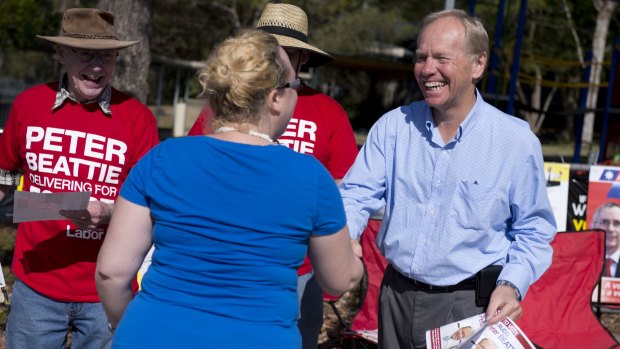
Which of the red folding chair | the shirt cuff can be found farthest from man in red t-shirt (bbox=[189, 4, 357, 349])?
the red folding chair

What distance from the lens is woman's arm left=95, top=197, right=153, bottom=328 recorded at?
2295 millimetres

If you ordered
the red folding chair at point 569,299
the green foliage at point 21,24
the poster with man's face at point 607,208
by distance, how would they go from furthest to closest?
the green foliage at point 21,24 < the poster with man's face at point 607,208 < the red folding chair at point 569,299

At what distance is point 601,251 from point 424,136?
12.8 ft

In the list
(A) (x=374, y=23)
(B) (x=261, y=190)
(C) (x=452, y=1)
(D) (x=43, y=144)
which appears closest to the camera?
(B) (x=261, y=190)

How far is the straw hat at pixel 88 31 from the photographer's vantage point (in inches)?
136

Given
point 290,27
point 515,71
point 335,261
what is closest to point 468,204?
point 335,261

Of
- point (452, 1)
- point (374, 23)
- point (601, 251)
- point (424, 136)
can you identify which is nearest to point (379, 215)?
point (601, 251)

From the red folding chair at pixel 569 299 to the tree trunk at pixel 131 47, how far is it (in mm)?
4017

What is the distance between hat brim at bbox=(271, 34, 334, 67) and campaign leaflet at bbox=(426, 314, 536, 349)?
1.48 m

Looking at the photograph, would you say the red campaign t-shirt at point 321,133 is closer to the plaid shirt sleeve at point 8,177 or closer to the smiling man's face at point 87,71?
the smiling man's face at point 87,71

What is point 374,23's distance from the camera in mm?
36750

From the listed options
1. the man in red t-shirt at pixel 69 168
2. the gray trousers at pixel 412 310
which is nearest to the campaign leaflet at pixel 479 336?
the gray trousers at pixel 412 310

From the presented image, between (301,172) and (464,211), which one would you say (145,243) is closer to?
(301,172)

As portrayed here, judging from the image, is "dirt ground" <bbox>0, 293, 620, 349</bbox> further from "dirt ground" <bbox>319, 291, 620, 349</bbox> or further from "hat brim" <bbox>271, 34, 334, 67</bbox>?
"hat brim" <bbox>271, 34, 334, 67</bbox>
